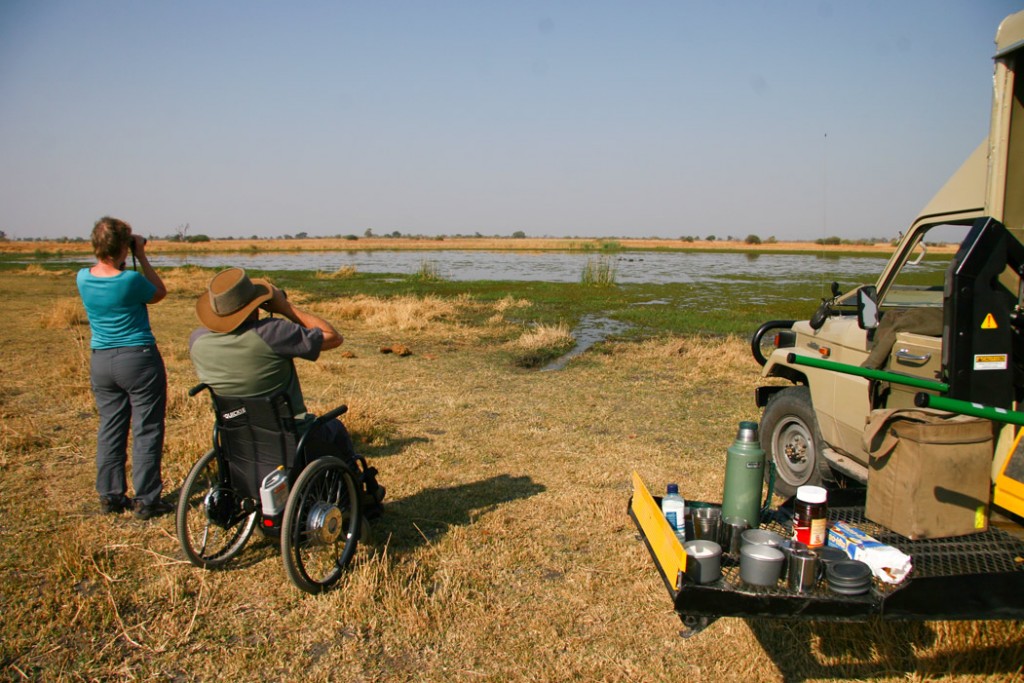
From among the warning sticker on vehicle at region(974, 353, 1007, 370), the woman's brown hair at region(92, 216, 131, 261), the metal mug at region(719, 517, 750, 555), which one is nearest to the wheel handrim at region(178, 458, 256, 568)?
the woman's brown hair at region(92, 216, 131, 261)

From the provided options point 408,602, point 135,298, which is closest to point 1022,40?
point 408,602

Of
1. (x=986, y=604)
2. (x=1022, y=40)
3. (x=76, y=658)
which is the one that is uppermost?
(x=1022, y=40)

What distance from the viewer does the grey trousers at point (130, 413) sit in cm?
463

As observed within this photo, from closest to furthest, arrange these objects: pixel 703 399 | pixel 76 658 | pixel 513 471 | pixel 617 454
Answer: pixel 76 658 → pixel 513 471 → pixel 617 454 → pixel 703 399

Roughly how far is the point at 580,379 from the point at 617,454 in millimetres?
3872

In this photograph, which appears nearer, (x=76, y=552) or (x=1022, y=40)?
(x=1022, y=40)

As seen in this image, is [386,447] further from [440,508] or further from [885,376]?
[885,376]

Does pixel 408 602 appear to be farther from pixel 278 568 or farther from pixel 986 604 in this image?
pixel 986 604

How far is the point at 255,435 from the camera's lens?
3836 mm

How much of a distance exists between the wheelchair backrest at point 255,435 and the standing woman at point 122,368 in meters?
1.11

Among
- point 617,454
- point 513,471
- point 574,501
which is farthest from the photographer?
A: point 617,454

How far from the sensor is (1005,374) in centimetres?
335

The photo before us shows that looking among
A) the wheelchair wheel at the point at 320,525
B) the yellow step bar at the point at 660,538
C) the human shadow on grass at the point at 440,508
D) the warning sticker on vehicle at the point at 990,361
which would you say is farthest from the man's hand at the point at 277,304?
the warning sticker on vehicle at the point at 990,361

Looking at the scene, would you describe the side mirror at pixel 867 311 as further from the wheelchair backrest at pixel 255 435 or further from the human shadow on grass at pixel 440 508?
the wheelchair backrest at pixel 255 435
